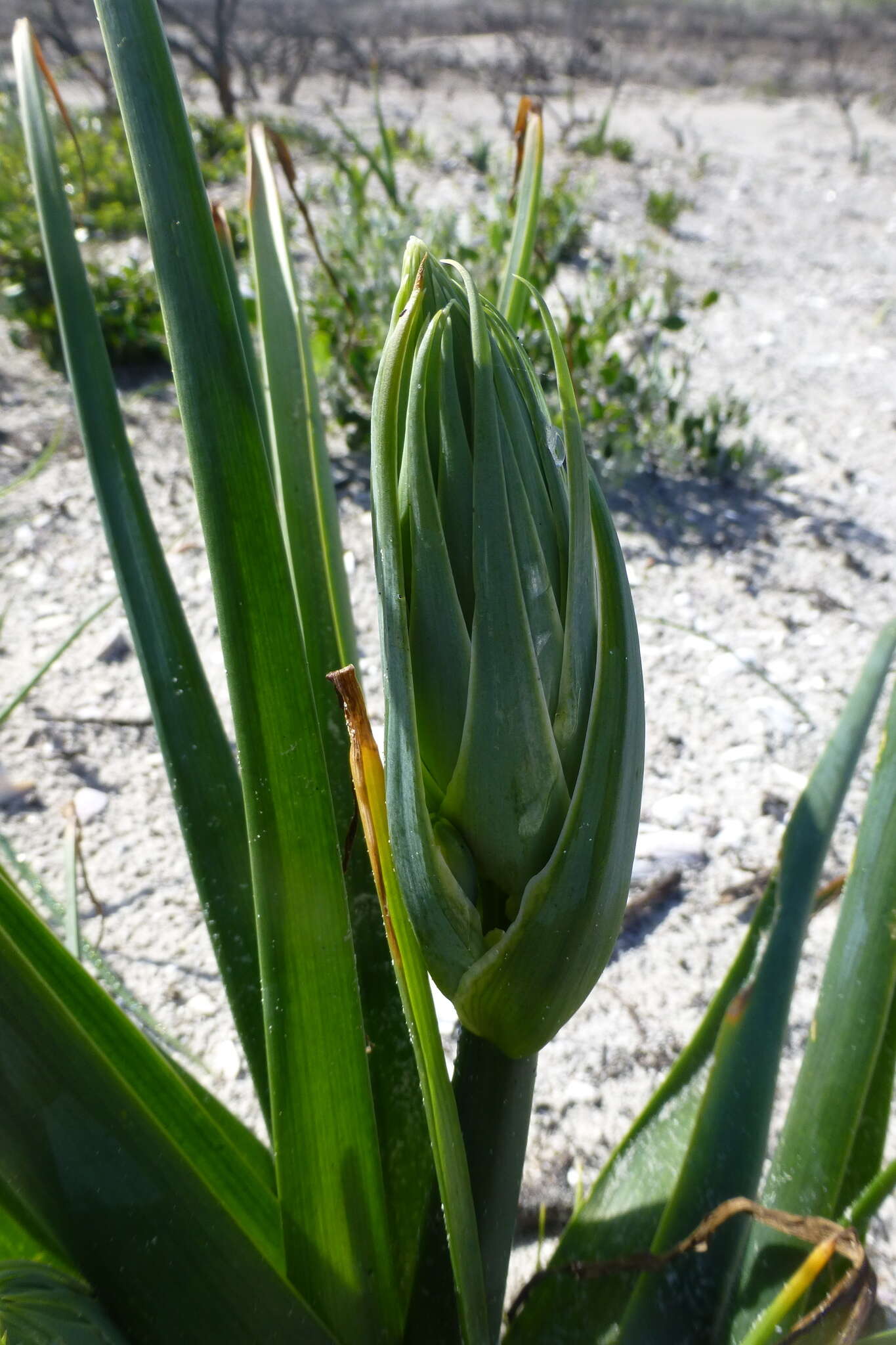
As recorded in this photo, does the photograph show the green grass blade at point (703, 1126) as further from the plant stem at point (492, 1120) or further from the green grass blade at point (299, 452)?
the green grass blade at point (299, 452)

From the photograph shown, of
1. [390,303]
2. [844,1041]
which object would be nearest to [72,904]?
[844,1041]

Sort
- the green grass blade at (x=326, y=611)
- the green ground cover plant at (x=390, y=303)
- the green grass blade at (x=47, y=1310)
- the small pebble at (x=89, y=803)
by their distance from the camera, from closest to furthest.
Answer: the green grass blade at (x=47, y=1310) → the green grass blade at (x=326, y=611) → the small pebble at (x=89, y=803) → the green ground cover plant at (x=390, y=303)

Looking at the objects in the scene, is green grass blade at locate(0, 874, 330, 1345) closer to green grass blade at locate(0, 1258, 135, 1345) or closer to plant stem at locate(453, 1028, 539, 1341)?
green grass blade at locate(0, 1258, 135, 1345)

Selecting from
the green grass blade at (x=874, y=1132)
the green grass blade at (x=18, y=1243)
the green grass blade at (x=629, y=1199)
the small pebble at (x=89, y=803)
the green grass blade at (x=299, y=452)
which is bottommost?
the small pebble at (x=89, y=803)

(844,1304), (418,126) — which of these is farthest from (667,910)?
(418,126)

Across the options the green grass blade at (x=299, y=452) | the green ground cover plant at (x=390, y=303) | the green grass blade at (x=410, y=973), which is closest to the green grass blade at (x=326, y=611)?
the green grass blade at (x=299, y=452)

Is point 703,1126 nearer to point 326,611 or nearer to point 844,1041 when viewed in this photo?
point 844,1041

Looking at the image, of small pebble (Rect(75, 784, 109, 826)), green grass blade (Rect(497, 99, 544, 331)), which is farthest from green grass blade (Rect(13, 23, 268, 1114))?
small pebble (Rect(75, 784, 109, 826))

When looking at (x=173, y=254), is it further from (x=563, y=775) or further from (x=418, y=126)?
(x=418, y=126)
